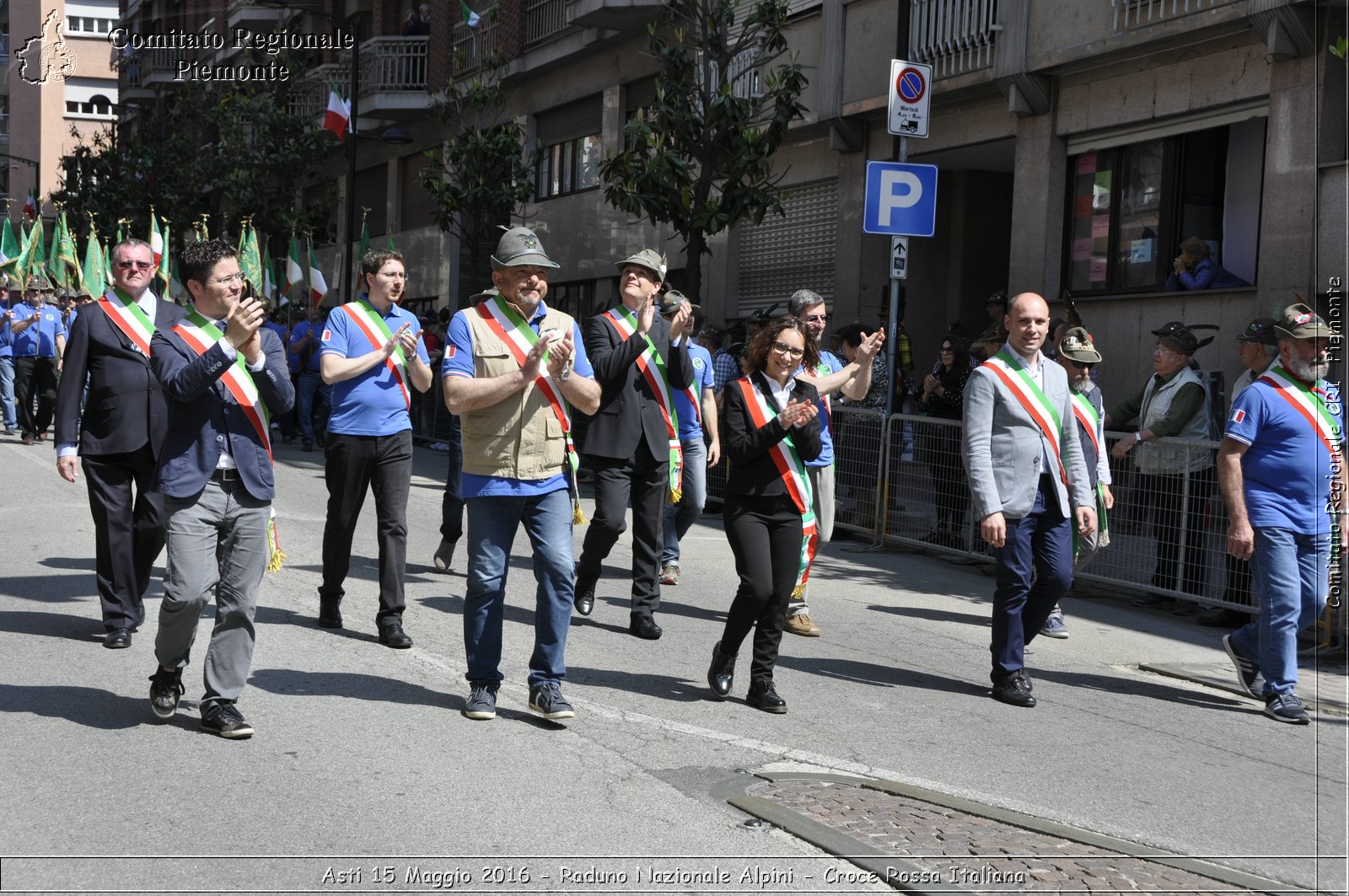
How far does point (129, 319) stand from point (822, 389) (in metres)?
3.57

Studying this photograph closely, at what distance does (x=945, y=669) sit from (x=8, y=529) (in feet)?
24.0

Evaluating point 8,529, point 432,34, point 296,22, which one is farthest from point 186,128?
point 8,529

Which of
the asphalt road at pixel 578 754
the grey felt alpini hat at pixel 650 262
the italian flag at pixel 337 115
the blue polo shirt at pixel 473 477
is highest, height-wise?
the italian flag at pixel 337 115

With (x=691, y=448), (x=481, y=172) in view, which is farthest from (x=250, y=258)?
(x=691, y=448)

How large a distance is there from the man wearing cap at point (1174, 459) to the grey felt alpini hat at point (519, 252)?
213 inches

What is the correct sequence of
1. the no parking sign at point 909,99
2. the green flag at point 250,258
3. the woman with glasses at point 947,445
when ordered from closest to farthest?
the woman with glasses at point 947,445 < the no parking sign at point 909,99 < the green flag at point 250,258

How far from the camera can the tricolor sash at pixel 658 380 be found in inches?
316

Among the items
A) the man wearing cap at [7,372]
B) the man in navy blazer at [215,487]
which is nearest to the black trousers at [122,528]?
the man in navy blazer at [215,487]

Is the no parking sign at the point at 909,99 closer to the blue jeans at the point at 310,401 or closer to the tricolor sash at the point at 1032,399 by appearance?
the tricolor sash at the point at 1032,399

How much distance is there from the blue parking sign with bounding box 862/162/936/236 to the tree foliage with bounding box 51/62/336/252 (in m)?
21.8

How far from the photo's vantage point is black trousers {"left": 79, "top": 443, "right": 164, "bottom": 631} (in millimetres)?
7426

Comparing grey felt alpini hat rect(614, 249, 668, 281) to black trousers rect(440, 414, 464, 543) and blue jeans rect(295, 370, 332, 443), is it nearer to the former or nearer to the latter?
black trousers rect(440, 414, 464, 543)

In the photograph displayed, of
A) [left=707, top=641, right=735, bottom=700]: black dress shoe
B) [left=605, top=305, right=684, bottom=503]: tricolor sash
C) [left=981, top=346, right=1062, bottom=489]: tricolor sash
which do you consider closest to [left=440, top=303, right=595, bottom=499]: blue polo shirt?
[left=707, top=641, right=735, bottom=700]: black dress shoe

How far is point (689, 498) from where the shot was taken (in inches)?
367
